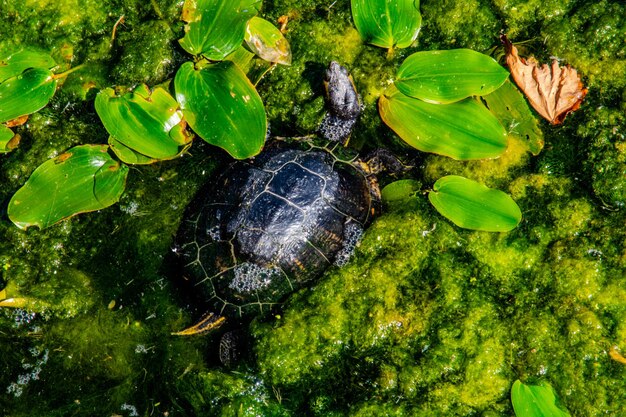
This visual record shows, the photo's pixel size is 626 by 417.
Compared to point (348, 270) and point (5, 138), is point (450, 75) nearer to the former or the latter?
point (348, 270)

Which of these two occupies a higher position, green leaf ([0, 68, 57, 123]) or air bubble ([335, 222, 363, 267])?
green leaf ([0, 68, 57, 123])

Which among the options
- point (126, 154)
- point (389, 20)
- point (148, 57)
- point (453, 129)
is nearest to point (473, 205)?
point (453, 129)

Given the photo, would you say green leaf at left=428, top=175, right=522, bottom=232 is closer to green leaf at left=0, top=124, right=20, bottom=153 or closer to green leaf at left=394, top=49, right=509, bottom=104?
green leaf at left=394, top=49, right=509, bottom=104

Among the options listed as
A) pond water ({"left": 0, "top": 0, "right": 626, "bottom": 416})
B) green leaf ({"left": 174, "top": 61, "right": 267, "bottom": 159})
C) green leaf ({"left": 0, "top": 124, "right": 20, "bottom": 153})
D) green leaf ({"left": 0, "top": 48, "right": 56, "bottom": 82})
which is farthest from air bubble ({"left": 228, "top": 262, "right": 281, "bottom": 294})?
green leaf ({"left": 0, "top": 48, "right": 56, "bottom": 82})

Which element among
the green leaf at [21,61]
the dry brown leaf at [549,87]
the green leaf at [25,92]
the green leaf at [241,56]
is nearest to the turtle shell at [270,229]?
the green leaf at [241,56]

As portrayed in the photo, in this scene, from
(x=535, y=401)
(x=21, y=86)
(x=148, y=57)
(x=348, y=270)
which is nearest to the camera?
(x=535, y=401)

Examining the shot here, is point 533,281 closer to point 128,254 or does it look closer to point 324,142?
point 324,142
